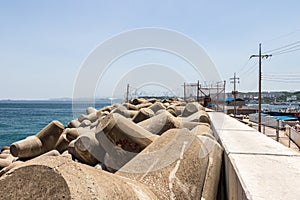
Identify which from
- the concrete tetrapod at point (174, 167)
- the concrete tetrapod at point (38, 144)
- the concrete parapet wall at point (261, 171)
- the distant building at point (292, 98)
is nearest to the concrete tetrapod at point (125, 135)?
the concrete tetrapod at point (174, 167)

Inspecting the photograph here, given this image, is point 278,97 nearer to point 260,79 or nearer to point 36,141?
point 260,79

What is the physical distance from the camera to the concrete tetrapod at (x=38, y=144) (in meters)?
6.41

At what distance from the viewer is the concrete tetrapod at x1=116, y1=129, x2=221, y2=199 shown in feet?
7.20

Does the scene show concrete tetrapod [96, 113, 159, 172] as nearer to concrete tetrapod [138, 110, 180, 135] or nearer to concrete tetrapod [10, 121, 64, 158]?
concrete tetrapod [138, 110, 180, 135]

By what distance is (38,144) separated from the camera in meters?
6.73

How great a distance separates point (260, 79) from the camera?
55.4 ft

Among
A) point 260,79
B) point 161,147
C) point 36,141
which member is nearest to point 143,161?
point 161,147

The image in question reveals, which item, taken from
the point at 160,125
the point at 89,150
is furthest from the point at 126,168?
the point at 160,125

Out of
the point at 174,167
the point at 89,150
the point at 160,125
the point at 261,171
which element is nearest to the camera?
the point at 261,171

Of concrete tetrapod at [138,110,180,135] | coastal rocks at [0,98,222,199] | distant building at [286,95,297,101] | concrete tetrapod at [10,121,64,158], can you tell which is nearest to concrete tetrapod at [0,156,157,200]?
coastal rocks at [0,98,222,199]

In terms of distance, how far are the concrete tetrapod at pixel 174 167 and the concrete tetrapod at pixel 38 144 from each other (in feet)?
15.5

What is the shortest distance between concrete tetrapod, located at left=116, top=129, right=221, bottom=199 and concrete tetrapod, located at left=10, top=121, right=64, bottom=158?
471cm

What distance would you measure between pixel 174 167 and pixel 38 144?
209 inches

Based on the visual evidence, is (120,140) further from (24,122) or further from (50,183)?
(24,122)
